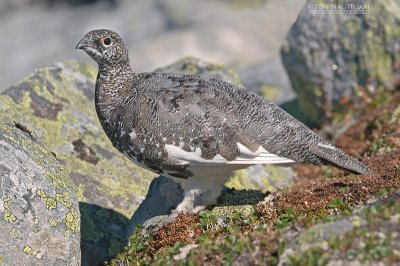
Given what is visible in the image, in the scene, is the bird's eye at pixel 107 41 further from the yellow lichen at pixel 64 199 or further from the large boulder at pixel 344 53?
the large boulder at pixel 344 53

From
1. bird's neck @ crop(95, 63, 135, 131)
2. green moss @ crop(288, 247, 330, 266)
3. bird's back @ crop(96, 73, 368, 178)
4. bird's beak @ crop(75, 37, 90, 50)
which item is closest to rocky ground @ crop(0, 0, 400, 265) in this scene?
green moss @ crop(288, 247, 330, 266)

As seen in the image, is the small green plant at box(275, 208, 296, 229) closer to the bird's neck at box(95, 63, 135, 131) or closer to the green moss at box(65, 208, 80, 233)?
the green moss at box(65, 208, 80, 233)

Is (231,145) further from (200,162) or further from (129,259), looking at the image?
(129,259)

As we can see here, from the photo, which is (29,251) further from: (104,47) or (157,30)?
(157,30)

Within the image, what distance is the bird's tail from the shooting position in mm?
8164

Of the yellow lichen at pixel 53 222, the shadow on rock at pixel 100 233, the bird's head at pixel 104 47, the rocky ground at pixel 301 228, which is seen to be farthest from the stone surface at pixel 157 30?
the yellow lichen at pixel 53 222

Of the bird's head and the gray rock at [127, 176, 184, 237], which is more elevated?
the bird's head

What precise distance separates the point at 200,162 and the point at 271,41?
20.1 meters

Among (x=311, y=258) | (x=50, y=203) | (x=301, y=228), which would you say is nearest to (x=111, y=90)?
(x=50, y=203)

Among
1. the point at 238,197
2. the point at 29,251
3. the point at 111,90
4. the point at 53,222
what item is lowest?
the point at 238,197

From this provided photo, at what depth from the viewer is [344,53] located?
14977mm

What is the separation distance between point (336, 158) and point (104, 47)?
323cm

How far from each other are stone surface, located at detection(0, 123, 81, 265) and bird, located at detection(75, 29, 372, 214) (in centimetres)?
105

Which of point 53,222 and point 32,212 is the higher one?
point 32,212
